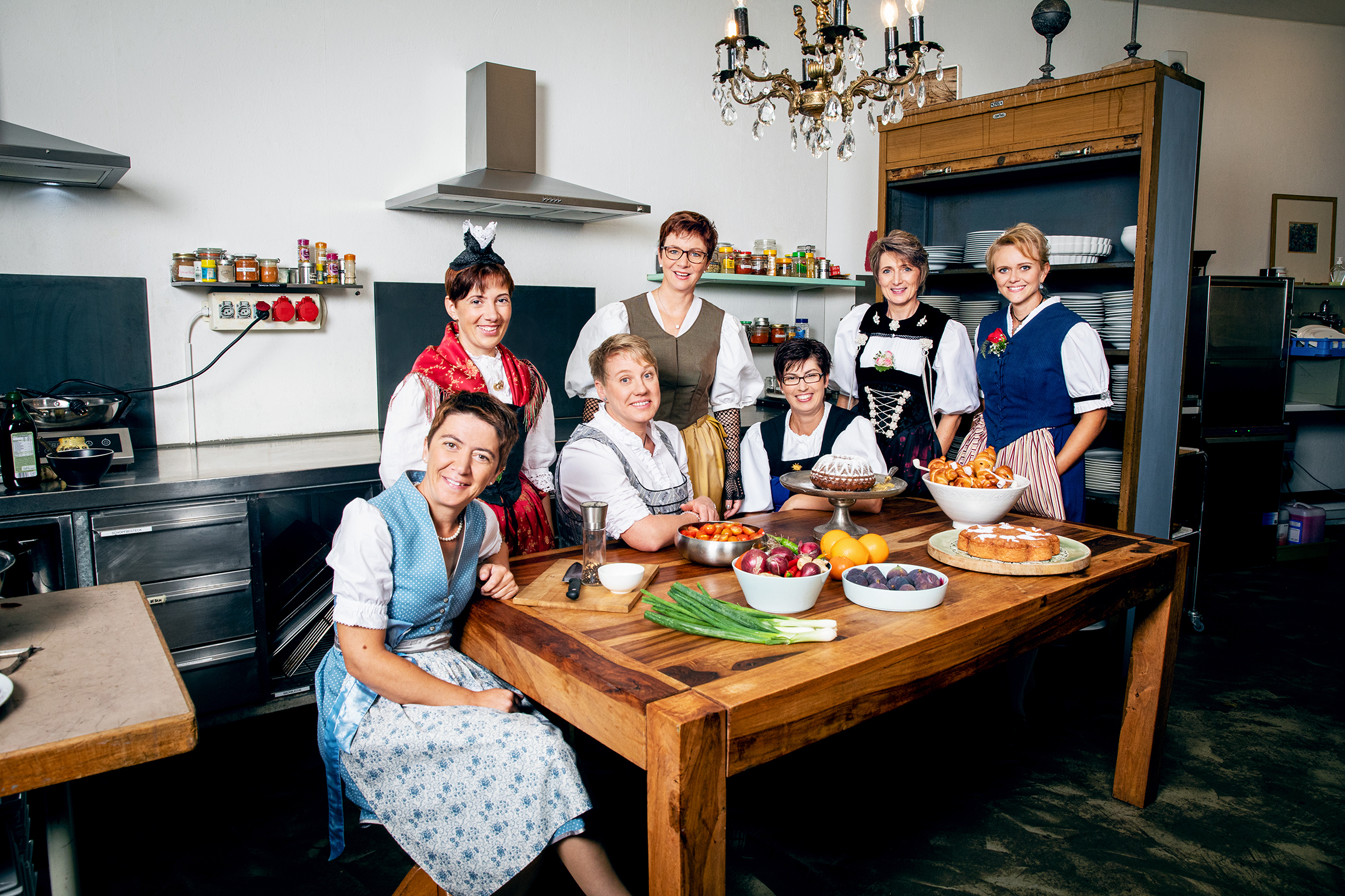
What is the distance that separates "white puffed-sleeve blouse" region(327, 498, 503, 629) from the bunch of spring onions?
0.50 metres

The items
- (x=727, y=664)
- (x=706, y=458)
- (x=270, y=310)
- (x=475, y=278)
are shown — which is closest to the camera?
(x=727, y=664)

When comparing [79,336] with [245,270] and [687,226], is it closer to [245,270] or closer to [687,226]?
[245,270]

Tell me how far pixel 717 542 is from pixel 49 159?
2.36 metres

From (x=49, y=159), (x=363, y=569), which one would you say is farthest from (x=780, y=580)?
(x=49, y=159)

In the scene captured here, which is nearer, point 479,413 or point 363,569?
point 363,569

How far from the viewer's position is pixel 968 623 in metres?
1.67

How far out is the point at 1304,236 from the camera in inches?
250

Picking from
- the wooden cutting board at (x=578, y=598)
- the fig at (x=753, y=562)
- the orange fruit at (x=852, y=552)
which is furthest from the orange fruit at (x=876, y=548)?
the wooden cutting board at (x=578, y=598)

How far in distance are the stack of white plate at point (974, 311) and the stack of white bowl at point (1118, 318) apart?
53 cm

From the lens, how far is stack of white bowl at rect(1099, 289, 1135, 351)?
3607mm

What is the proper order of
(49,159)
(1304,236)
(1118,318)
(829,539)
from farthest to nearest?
1. (1304,236)
2. (1118,318)
3. (49,159)
4. (829,539)

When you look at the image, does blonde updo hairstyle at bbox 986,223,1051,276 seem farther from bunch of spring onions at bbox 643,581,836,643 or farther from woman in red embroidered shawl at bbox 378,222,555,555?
bunch of spring onions at bbox 643,581,836,643

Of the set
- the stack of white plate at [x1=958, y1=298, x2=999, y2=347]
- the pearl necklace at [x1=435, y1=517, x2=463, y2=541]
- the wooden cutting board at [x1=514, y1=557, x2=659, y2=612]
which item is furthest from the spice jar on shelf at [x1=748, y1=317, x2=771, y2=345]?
the pearl necklace at [x1=435, y1=517, x2=463, y2=541]

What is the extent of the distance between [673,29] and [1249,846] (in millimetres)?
4232
